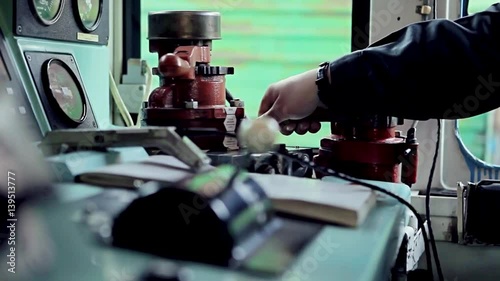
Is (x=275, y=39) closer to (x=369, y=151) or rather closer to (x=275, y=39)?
(x=275, y=39)

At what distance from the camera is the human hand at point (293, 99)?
3.87ft

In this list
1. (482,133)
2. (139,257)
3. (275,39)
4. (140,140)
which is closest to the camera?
(139,257)

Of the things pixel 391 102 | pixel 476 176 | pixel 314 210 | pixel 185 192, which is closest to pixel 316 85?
pixel 391 102

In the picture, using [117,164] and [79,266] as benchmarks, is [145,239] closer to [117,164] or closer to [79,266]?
[79,266]

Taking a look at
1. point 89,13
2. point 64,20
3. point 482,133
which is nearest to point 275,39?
point 482,133

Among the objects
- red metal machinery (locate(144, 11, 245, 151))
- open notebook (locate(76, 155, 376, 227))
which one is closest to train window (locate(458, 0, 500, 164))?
red metal machinery (locate(144, 11, 245, 151))

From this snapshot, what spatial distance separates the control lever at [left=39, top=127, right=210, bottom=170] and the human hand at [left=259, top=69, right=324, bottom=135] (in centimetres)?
43

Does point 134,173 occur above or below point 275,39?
Answer: below

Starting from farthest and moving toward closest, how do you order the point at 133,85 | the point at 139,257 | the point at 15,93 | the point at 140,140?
the point at 133,85
the point at 15,93
the point at 140,140
the point at 139,257

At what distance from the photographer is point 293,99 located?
47.3 inches

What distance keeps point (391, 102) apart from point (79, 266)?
73 centimetres

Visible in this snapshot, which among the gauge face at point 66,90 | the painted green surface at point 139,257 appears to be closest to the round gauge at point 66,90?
the gauge face at point 66,90

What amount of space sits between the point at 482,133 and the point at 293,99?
1.11 m

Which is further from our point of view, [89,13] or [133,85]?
[133,85]
